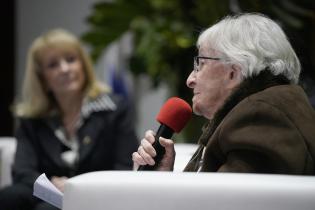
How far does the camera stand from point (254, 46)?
1.93 metres

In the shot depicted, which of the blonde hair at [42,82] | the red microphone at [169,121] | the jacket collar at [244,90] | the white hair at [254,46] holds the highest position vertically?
the white hair at [254,46]

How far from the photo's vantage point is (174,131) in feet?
6.64

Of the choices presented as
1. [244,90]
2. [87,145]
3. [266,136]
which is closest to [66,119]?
[87,145]

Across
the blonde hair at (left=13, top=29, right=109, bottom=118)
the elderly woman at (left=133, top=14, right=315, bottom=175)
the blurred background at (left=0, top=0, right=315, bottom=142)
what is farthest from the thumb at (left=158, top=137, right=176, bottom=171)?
the blonde hair at (left=13, top=29, right=109, bottom=118)

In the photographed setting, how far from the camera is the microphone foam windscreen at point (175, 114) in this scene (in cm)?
202

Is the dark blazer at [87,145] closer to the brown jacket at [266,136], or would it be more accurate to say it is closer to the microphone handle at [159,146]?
the microphone handle at [159,146]

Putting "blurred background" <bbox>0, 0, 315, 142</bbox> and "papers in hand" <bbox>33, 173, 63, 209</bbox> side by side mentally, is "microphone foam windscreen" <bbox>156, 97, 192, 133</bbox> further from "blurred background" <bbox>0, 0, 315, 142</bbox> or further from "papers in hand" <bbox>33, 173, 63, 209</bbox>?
"blurred background" <bbox>0, 0, 315, 142</bbox>

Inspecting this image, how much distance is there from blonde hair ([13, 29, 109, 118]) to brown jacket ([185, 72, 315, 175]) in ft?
5.67

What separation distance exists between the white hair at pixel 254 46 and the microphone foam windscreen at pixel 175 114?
0.64 ft

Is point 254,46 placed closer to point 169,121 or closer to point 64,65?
point 169,121

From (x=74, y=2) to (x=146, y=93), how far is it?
116 cm

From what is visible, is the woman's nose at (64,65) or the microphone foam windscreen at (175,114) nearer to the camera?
the microphone foam windscreen at (175,114)

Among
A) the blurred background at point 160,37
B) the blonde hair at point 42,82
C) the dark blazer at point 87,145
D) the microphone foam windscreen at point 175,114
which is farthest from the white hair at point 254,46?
the blonde hair at point 42,82

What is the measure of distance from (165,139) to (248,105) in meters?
0.30
